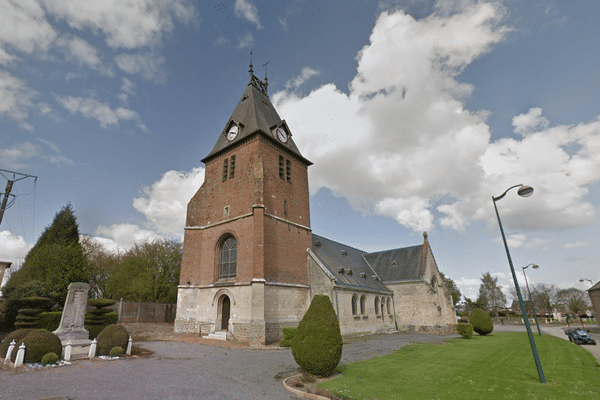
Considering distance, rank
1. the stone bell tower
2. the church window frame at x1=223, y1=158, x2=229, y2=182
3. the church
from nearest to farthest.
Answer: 1. the stone bell tower
2. the church
3. the church window frame at x1=223, y1=158, x2=229, y2=182

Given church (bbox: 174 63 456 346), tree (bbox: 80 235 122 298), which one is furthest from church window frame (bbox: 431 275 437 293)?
tree (bbox: 80 235 122 298)

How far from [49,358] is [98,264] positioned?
38.3 meters

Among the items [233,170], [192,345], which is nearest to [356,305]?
[192,345]

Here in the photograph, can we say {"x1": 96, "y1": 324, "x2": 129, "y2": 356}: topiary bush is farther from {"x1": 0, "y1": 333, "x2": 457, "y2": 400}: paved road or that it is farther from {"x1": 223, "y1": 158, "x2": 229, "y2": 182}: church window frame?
{"x1": 223, "y1": 158, "x2": 229, "y2": 182}: church window frame

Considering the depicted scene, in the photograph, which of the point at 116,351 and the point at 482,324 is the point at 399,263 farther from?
the point at 116,351

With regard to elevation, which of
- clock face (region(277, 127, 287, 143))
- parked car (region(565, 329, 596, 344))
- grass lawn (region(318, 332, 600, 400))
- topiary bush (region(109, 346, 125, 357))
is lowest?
parked car (region(565, 329, 596, 344))

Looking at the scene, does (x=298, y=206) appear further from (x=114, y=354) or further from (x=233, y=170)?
(x=114, y=354)

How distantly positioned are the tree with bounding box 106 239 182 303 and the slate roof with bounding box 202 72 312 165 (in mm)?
16885

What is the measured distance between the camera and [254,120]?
995 inches

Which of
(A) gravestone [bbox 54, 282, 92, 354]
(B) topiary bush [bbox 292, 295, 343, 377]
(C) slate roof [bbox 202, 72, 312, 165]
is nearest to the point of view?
(B) topiary bush [bbox 292, 295, 343, 377]

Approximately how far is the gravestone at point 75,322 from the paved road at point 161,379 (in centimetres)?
262

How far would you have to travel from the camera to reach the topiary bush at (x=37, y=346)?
37.8 ft

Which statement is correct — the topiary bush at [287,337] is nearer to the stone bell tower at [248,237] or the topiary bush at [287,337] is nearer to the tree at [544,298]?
the stone bell tower at [248,237]

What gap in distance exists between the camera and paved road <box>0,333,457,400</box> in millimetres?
8102
